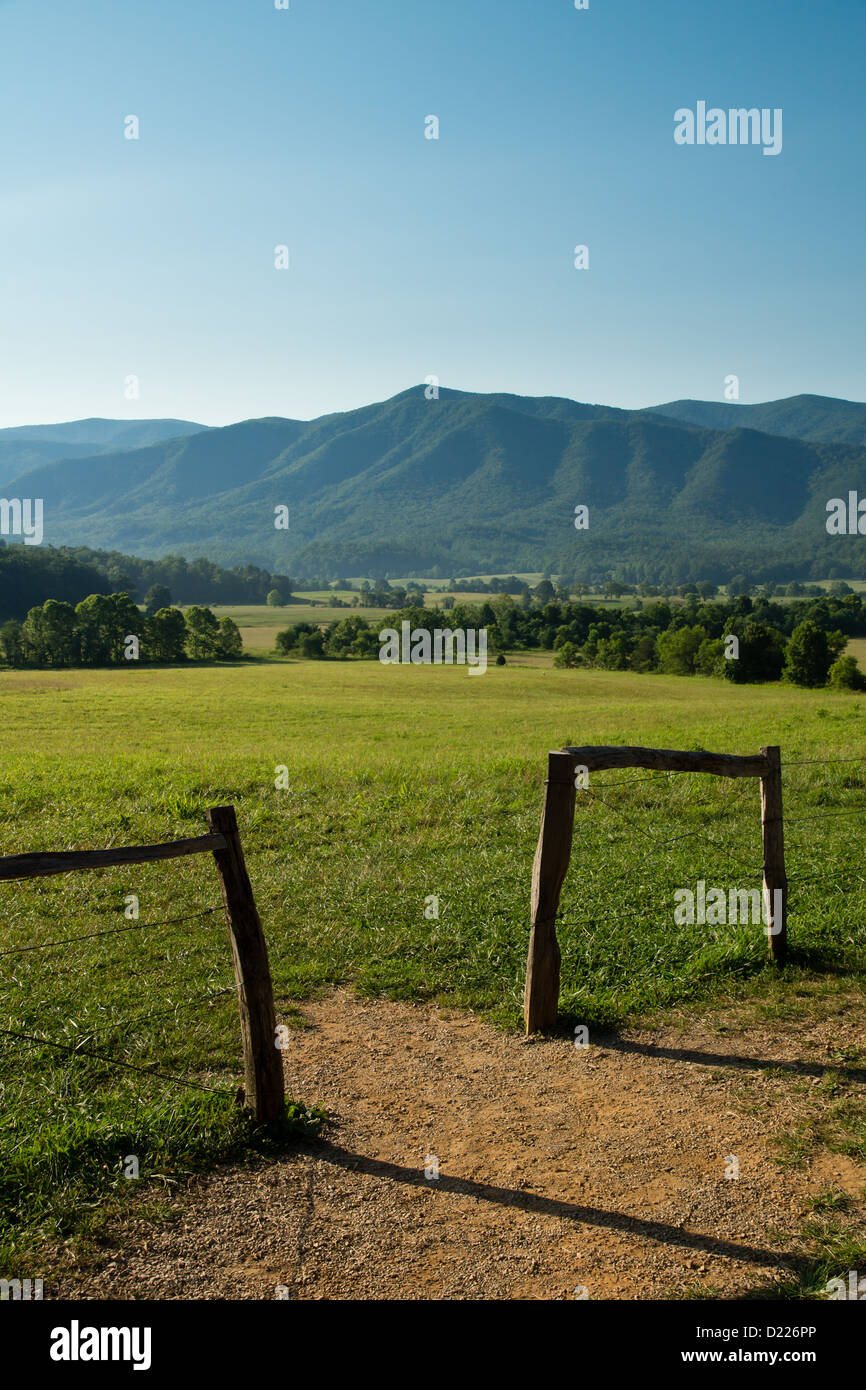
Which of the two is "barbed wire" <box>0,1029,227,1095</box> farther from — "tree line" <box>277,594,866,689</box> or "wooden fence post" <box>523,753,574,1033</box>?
"tree line" <box>277,594,866,689</box>

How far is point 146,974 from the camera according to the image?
801 cm

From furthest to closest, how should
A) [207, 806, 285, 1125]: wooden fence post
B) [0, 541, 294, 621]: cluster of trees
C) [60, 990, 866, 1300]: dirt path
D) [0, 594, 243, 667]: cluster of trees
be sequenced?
1. [0, 541, 294, 621]: cluster of trees
2. [0, 594, 243, 667]: cluster of trees
3. [207, 806, 285, 1125]: wooden fence post
4. [60, 990, 866, 1300]: dirt path

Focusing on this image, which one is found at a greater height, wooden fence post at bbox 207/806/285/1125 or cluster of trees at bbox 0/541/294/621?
cluster of trees at bbox 0/541/294/621

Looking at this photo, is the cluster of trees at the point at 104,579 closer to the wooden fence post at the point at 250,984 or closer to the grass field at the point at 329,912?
the grass field at the point at 329,912

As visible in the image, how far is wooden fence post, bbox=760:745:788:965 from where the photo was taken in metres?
7.98

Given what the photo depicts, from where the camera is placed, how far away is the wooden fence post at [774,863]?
314 inches

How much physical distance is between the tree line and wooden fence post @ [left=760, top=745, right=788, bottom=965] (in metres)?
59.7

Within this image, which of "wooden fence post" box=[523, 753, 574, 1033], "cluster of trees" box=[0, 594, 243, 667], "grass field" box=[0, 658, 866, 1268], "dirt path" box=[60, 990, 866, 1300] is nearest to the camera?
"dirt path" box=[60, 990, 866, 1300]

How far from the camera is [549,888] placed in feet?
22.0

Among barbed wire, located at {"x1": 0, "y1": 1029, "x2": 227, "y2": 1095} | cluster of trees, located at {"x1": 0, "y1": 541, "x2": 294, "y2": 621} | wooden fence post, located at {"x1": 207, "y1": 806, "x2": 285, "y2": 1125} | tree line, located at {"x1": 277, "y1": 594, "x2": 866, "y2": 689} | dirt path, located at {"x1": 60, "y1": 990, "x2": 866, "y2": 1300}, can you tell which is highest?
cluster of trees, located at {"x1": 0, "y1": 541, "x2": 294, "y2": 621}

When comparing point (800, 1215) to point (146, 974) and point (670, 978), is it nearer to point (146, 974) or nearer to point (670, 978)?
point (670, 978)

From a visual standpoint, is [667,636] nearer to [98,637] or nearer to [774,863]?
[98,637]

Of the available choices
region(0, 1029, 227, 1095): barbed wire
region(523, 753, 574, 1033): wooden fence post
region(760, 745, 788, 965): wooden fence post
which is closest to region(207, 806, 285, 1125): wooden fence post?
region(0, 1029, 227, 1095): barbed wire

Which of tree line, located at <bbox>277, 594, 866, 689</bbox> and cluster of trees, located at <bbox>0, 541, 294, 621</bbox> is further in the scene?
cluster of trees, located at <bbox>0, 541, 294, 621</bbox>
